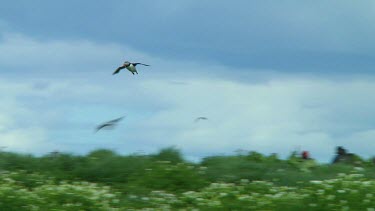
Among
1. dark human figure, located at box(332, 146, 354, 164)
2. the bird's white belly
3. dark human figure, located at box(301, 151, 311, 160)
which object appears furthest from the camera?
dark human figure, located at box(332, 146, 354, 164)

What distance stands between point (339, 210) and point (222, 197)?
6.15 ft

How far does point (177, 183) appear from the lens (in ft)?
40.5

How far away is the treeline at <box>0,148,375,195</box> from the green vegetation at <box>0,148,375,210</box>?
14 mm

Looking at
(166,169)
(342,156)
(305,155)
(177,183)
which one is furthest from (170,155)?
(342,156)

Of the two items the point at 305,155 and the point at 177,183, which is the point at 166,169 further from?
the point at 305,155

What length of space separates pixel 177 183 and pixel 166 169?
0.36 m

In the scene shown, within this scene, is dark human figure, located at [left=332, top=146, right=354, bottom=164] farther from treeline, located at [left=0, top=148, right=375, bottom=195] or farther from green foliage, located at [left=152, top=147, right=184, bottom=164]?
green foliage, located at [left=152, top=147, right=184, bottom=164]

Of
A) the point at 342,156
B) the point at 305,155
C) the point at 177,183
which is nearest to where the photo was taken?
the point at 177,183

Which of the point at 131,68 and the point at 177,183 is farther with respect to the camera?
the point at 177,183

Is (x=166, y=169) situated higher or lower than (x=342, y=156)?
lower

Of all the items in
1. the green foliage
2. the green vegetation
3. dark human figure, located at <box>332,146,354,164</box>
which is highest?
dark human figure, located at <box>332,146,354,164</box>

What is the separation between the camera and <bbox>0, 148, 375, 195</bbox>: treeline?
1241 centimetres

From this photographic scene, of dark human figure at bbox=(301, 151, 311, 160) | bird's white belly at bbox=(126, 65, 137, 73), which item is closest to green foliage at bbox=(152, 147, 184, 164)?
dark human figure at bbox=(301, 151, 311, 160)

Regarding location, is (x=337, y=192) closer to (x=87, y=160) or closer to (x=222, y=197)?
(x=222, y=197)
